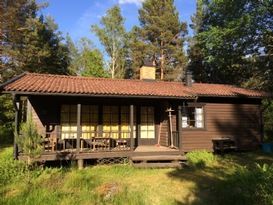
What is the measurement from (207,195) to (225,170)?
3.46 m

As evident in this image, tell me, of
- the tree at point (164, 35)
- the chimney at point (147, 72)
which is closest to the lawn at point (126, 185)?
the chimney at point (147, 72)

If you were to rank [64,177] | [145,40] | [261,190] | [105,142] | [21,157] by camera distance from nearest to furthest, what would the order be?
1. [261,190]
2. [64,177]
3. [21,157]
4. [105,142]
5. [145,40]

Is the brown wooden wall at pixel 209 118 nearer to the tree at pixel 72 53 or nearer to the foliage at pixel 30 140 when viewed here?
the foliage at pixel 30 140

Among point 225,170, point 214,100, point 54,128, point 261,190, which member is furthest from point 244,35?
point 261,190

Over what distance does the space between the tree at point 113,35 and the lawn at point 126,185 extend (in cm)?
2437

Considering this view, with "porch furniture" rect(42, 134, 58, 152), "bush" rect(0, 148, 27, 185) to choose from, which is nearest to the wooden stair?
"porch furniture" rect(42, 134, 58, 152)

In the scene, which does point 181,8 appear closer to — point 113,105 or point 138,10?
point 138,10

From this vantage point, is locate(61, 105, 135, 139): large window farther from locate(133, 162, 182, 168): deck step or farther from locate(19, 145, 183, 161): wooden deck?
locate(133, 162, 182, 168): deck step

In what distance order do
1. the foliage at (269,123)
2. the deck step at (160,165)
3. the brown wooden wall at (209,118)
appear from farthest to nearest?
the foliage at (269,123) → the brown wooden wall at (209,118) → the deck step at (160,165)

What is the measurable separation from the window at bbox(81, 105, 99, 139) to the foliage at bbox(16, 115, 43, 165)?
4449 millimetres

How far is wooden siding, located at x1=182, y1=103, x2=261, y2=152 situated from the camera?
1644 cm

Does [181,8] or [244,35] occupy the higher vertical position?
[181,8]

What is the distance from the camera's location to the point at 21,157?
11602mm

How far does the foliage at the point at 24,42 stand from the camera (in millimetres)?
28131
